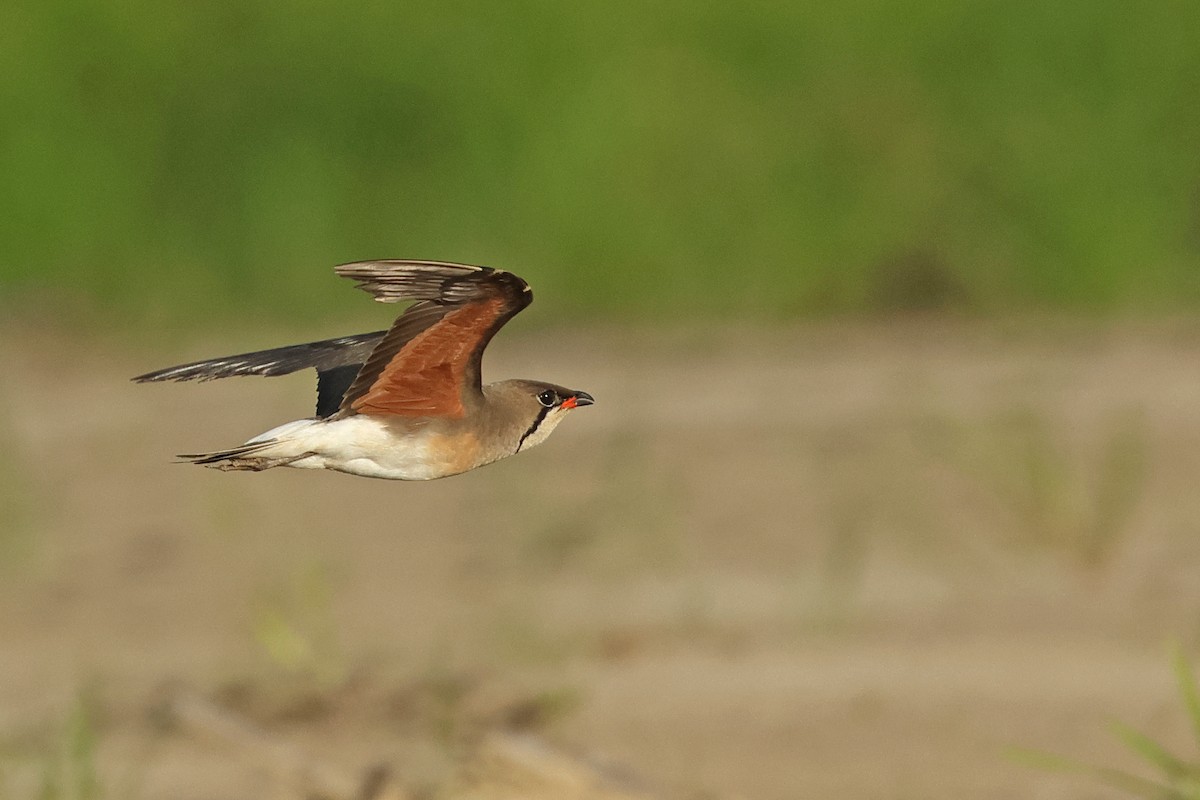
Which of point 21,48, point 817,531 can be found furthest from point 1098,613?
point 21,48

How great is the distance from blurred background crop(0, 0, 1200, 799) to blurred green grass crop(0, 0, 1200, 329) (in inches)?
0.8

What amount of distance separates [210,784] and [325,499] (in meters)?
2.19

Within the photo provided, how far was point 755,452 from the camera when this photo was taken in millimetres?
8000

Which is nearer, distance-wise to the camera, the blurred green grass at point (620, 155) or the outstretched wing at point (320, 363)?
the outstretched wing at point (320, 363)

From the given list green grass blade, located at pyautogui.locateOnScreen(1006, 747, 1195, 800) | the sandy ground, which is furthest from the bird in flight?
the sandy ground

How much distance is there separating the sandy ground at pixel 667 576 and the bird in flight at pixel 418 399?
168 centimetres

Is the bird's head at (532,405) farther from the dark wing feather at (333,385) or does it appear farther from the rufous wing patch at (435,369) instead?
the dark wing feather at (333,385)

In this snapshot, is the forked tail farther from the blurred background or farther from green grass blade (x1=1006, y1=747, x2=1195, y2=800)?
green grass blade (x1=1006, y1=747, x2=1195, y2=800)

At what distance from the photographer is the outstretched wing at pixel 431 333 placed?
119 inches

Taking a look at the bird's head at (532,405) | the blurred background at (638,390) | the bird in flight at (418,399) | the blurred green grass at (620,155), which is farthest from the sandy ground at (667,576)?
the bird in flight at (418,399)

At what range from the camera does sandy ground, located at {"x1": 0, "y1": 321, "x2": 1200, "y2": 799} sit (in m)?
5.92

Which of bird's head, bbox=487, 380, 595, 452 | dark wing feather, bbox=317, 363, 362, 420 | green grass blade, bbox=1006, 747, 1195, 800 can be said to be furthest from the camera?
green grass blade, bbox=1006, 747, 1195, 800

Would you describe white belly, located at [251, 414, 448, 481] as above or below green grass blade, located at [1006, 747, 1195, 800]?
above

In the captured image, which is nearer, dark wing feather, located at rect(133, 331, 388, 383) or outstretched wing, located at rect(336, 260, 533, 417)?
outstretched wing, located at rect(336, 260, 533, 417)
